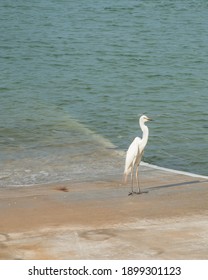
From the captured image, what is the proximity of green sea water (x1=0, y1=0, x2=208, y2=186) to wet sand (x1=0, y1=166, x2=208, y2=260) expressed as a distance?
1.60 meters

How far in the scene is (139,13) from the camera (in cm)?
3788

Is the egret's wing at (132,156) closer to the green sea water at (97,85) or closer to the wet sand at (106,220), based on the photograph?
the wet sand at (106,220)

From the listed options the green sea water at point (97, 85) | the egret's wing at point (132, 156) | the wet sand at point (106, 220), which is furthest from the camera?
the green sea water at point (97, 85)

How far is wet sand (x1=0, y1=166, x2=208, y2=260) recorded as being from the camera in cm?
1155

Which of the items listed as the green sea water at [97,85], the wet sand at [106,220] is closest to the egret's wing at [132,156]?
the wet sand at [106,220]

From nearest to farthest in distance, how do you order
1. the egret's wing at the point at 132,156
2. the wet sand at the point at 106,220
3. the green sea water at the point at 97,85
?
A: the wet sand at the point at 106,220 < the egret's wing at the point at 132,156 < the green sea water at the point at 97,85

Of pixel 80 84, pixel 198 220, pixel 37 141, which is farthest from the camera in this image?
pixel 80 84

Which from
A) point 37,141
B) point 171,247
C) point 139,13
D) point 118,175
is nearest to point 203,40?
point 139,13

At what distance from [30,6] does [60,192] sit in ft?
82.1

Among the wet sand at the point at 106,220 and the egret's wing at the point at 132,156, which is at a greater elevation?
the egret's wing at the point at 132,156

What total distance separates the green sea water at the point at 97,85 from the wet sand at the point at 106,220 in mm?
1598

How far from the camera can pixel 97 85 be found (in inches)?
1057

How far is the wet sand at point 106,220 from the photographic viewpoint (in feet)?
37.9

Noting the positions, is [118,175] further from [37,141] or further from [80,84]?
[80,84]
